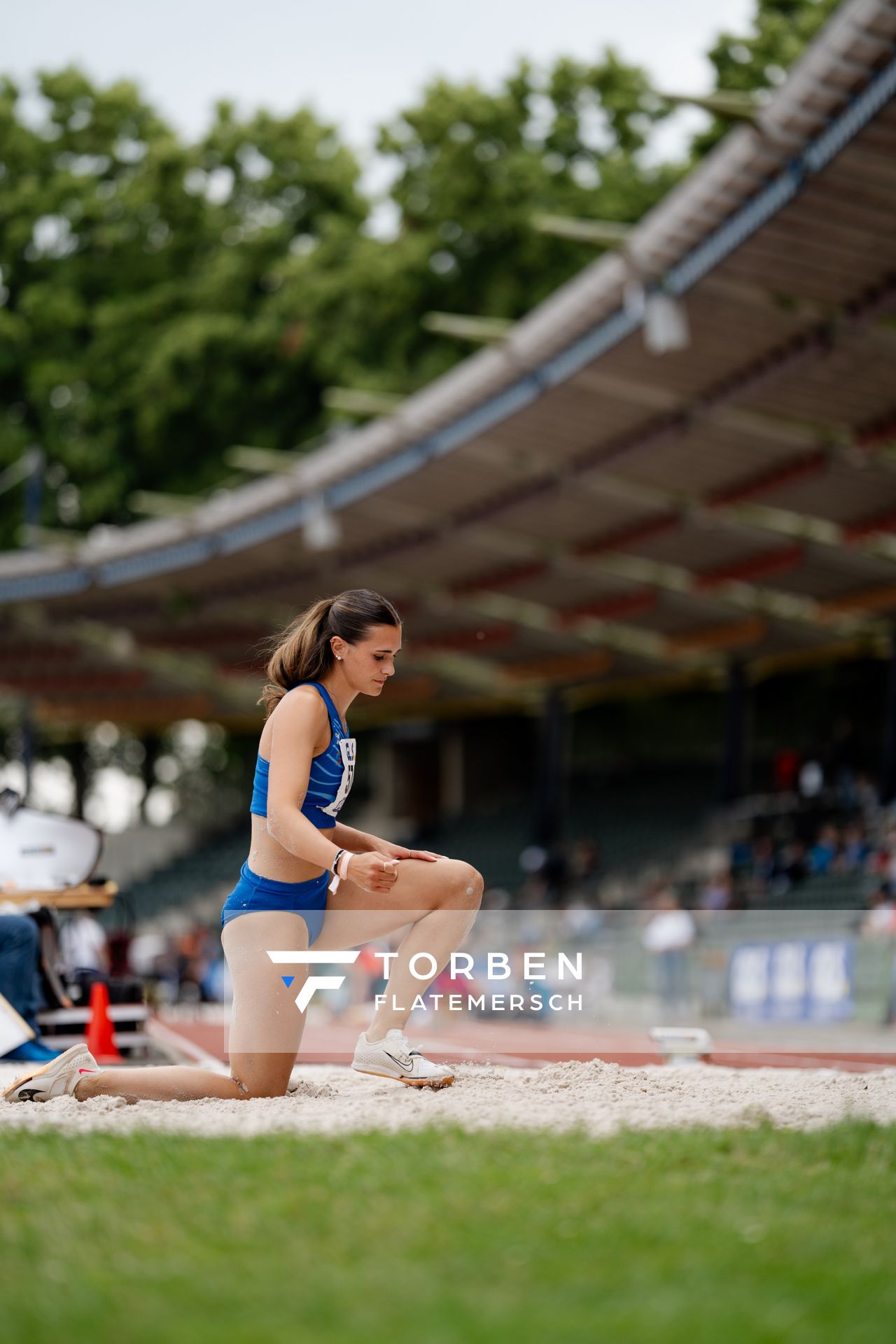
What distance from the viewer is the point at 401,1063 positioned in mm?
5469

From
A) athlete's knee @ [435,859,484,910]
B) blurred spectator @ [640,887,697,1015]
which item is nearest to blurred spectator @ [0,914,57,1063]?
athlete's knee @ [435,859,484,910]

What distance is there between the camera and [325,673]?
17.8 ft

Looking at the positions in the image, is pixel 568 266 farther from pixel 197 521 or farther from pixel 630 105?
pixel 197 521

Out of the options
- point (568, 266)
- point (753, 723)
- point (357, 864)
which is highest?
point (568, 266)

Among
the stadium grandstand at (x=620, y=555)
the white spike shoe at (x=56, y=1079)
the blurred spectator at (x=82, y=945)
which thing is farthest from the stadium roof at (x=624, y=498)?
the white spike shoe at (x=56, y=1079)

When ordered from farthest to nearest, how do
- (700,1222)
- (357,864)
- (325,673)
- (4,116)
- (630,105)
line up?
(4,116) < (630,105) < (325,673) < (357,864) < (700,1222)

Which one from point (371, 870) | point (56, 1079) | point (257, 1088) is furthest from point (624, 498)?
point (371, 870)

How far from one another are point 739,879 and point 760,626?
5089 mm

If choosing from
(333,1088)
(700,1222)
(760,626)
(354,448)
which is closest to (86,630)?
(354,448)

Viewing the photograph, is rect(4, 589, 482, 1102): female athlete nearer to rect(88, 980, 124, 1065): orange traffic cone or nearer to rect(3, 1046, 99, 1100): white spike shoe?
rect(3, 1046, 99, 1100): white spike shoe

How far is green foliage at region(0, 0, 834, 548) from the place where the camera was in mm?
34875

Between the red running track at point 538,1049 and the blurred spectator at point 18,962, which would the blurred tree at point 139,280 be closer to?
the red running track at point 538,1049

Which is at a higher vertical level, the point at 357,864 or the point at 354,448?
the point at 354,448

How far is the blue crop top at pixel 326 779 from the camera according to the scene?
5352mm
